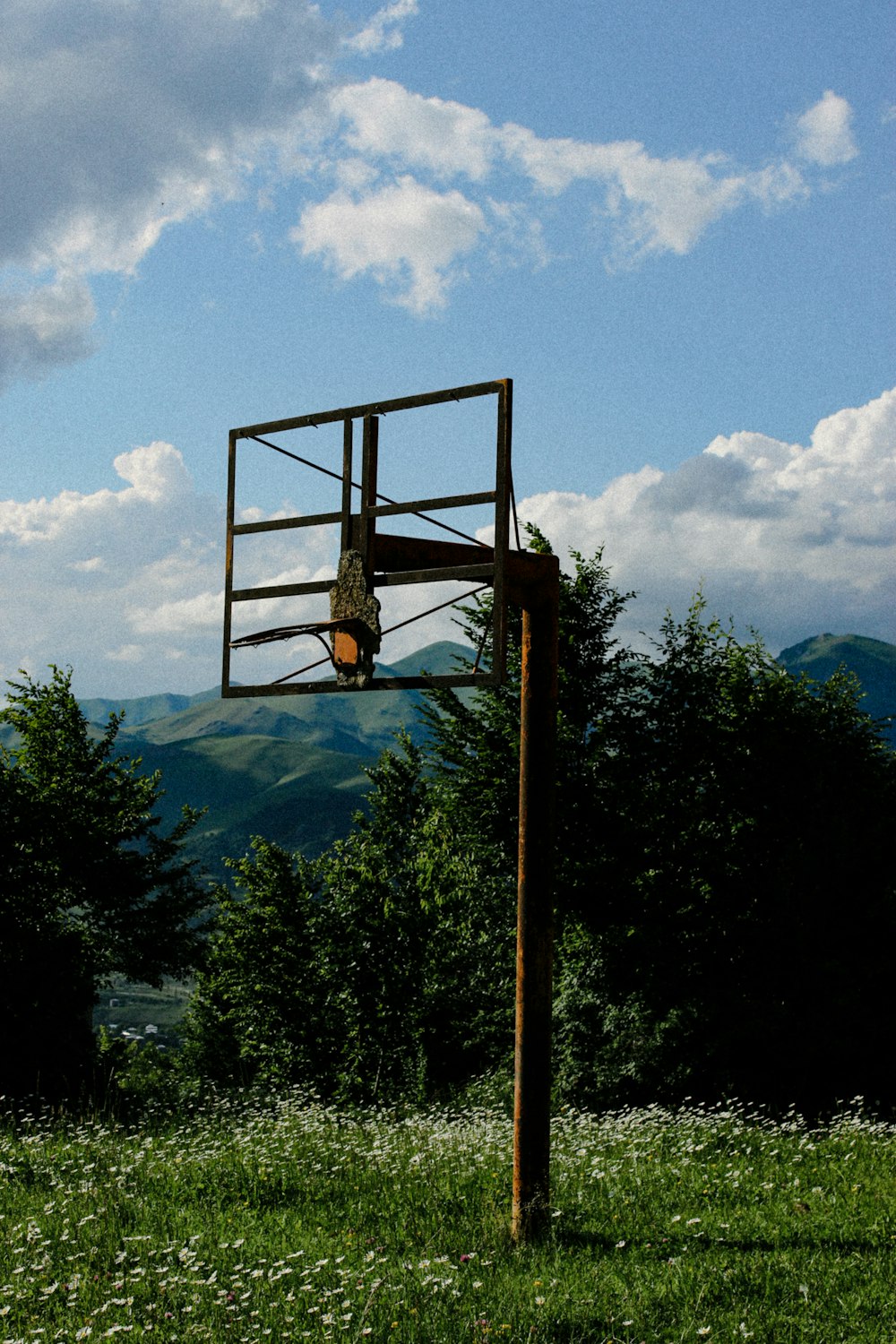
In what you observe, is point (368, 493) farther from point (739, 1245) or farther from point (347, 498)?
point (739, 1245)

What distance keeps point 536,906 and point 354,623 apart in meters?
2.83

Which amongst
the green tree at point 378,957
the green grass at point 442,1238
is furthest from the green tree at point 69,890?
the green grass at point 442,1238

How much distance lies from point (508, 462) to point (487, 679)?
177cm

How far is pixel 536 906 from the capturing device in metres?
9.16

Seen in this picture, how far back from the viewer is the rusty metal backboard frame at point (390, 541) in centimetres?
876

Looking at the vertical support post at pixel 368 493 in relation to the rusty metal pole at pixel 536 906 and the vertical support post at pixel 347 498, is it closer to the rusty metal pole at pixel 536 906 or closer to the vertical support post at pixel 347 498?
the vertical support post at pixel 347 498

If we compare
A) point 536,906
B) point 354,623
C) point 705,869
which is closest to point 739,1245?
point 536,906

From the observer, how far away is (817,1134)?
12.7 m

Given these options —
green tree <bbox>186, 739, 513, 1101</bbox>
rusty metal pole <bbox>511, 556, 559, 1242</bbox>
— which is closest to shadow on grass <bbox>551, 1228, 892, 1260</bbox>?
rusty metal pole <bbox>511, 556, 559, 1242</bbox>

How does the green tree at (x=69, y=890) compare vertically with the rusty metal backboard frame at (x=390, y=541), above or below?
below

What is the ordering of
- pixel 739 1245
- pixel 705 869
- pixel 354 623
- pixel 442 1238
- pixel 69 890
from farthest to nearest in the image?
pixel 69 890, pixel 705 869, pixel 354 623, pixel 442 1238, pixel 739 1245

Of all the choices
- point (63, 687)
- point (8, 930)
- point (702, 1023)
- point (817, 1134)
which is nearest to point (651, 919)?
point (702, 1023)

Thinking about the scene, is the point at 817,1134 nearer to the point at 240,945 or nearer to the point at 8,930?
the point at 8,930

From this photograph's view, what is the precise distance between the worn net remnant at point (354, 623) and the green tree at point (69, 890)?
794 inches
